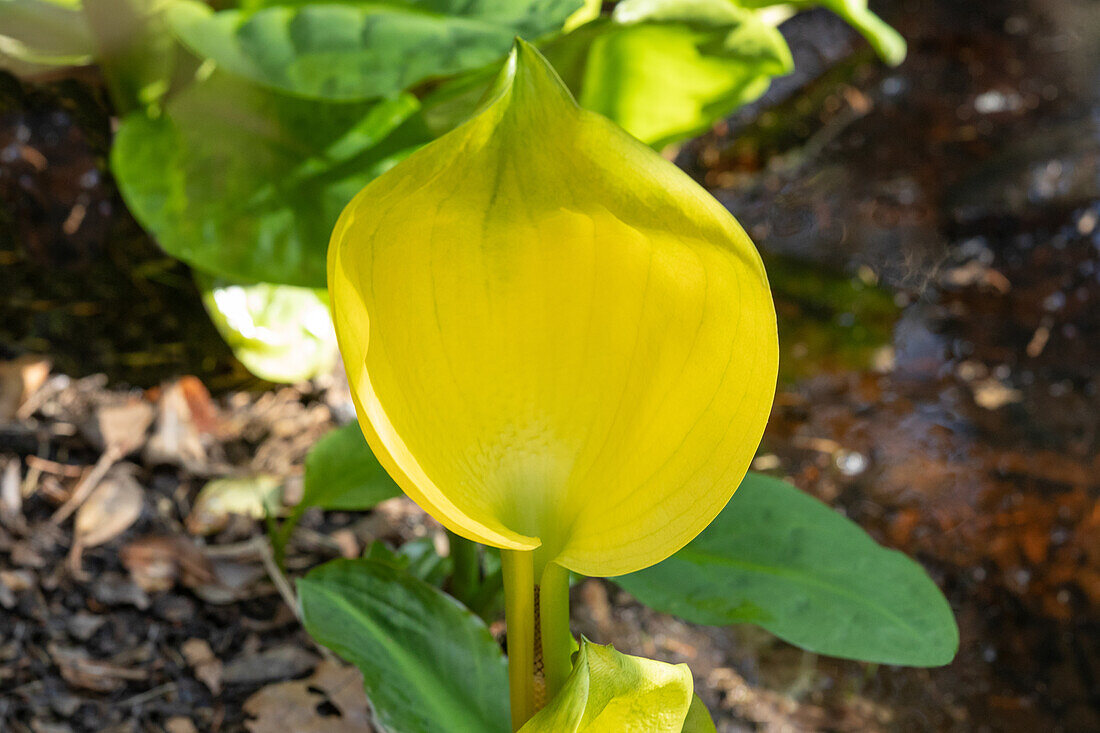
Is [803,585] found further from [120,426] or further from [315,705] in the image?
[120,426]

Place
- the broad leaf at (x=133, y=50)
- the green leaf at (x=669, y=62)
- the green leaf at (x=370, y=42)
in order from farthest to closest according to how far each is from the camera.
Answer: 1. the broad leaf at (x=133, y=50)
2. the green leaf at (x=669, y=62)
3. the green leaf at (x=370, y=42)

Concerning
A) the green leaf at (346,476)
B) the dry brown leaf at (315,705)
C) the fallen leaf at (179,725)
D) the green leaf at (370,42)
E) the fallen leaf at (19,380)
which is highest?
the green leaf at (370,42)

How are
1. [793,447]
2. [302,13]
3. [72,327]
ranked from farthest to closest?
[793,447] → [72,327] → [302,13]

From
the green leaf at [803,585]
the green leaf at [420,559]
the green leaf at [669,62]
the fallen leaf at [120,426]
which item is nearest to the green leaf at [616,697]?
the green leaf at [803,585]

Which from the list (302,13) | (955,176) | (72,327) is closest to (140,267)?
(72,327)

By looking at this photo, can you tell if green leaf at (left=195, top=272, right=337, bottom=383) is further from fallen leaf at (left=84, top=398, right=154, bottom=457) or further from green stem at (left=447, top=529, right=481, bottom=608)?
green stem at (left=447, top=529, right=481, bottom=608)

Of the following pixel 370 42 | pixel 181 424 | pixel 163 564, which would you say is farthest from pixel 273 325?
pixel 370 42

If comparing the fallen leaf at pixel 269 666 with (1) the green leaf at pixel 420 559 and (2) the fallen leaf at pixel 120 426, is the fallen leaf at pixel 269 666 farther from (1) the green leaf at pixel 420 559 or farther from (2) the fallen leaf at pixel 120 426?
(2) the fallen leaf at pixel 120 426

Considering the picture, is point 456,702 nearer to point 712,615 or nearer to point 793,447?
point 712,615
